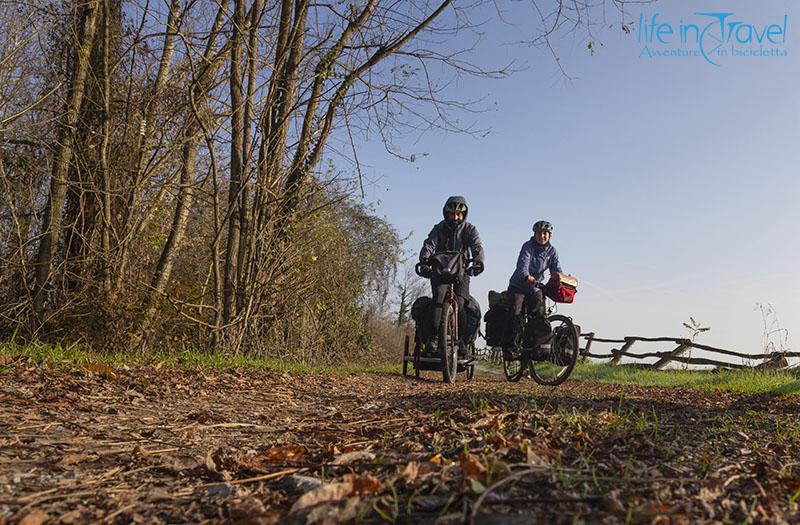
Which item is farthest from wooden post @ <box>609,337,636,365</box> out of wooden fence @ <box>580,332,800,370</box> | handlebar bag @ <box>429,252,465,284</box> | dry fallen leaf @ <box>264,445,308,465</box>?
dry fallen leaf @ <box>264,445,308,465</box>

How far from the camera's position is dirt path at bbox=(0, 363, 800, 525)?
1712 millimetres

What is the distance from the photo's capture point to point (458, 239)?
8.41 m

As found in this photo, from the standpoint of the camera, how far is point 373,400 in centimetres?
476

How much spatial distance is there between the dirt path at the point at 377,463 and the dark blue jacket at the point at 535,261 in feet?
14.4

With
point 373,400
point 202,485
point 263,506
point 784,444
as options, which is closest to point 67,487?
point 202,485

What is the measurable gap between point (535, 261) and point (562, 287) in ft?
1.99

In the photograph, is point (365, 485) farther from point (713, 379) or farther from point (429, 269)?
point (713, 379)

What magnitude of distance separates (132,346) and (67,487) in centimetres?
698

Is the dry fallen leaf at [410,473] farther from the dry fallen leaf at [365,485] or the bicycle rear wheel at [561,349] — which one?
the bicycle rear wheel at [561,349]

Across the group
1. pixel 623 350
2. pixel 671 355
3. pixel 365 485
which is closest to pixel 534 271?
pixel 365 485

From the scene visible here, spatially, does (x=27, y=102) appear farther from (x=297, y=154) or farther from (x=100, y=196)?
(x=297, y=154)

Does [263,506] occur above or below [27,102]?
below

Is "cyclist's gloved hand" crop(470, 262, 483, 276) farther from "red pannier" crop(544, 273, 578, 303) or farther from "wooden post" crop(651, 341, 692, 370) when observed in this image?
"wooden post" crop(651, 341, 692, 370)

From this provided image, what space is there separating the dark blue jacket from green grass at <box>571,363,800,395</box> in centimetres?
317
